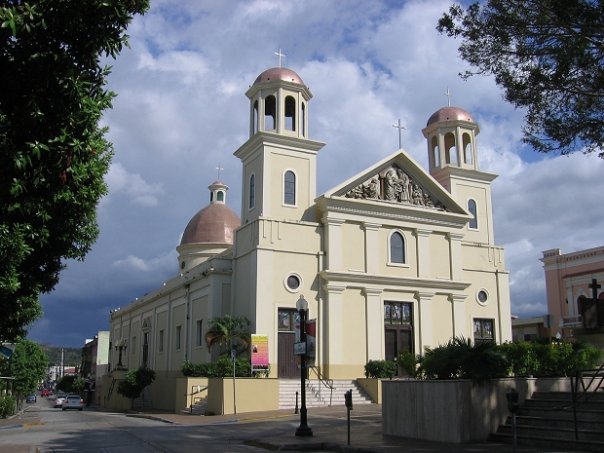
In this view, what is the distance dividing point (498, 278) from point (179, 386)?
21.1 meters

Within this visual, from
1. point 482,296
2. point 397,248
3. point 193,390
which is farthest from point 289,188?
point 482,296

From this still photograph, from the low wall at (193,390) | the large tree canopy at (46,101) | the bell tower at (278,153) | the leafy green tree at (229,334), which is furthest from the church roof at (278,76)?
the large tree canopy at (46,101)

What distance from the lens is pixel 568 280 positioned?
1966 inches

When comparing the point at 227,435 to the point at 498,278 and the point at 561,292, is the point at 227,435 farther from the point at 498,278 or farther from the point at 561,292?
the point at 561,292

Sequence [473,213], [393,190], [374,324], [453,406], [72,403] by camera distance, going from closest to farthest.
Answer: [453,406], [374,324], [393,190], [473,213], [72,403]

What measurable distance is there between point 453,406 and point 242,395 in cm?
1580

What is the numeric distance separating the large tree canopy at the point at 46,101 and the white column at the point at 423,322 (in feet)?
97.8

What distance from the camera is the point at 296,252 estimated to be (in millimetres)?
34969

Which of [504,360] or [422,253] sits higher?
[422,253]

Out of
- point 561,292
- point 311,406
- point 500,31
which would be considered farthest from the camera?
point 561,292

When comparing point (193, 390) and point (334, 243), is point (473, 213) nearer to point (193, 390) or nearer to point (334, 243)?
point (334, 243)

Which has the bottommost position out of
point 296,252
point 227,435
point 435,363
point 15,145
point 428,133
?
point 227,435

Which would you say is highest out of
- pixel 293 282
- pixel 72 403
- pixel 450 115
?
pixel 450 115

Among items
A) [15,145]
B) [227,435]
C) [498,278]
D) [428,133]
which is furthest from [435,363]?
[428,133]
